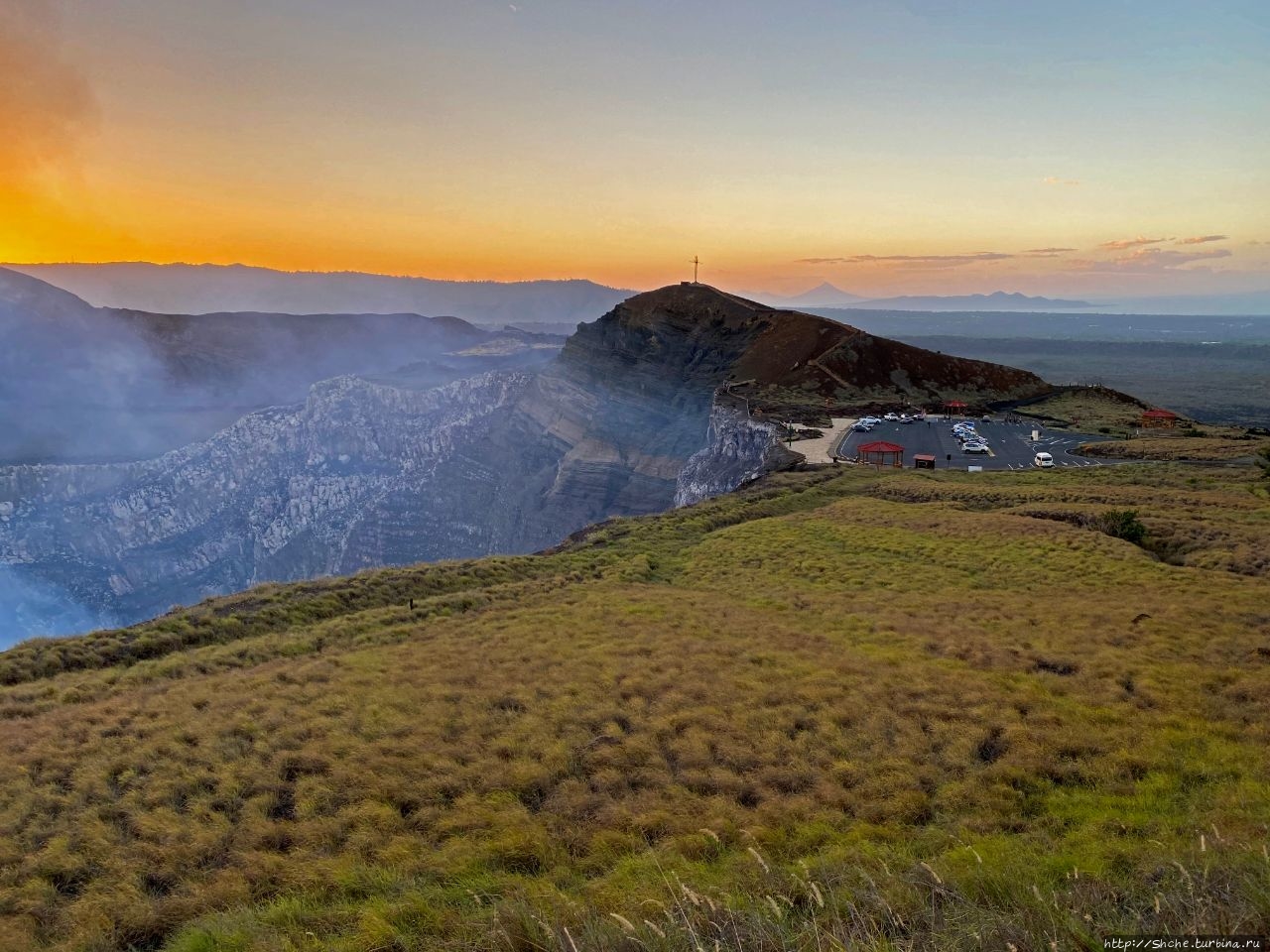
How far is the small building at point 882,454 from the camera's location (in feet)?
140

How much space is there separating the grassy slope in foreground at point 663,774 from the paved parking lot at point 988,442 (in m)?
26.1

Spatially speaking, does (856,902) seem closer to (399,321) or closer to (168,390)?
(168,390)

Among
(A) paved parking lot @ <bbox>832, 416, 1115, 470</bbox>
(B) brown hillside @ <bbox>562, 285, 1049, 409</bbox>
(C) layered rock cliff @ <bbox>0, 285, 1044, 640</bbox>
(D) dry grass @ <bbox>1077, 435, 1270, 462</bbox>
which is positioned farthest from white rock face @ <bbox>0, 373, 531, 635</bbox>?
(D) dry grass @ <bbox>1077, 435, 1270, 462</bbox>

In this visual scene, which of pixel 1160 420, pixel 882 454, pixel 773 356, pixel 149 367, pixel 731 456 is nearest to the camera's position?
pixel 882 454

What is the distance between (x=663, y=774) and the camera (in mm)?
8297

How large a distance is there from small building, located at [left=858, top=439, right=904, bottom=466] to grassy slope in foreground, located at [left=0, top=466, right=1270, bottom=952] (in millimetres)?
25011

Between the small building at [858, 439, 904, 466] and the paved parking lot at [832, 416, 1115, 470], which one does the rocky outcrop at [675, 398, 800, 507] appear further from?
the paved parking lot at [832, 416, 1115, 470]

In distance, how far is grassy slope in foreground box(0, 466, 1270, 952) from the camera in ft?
17.1

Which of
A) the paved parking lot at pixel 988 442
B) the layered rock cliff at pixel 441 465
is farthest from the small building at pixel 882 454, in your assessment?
the layered rock cliff at pixel 441 465

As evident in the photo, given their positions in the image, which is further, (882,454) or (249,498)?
(249,498)

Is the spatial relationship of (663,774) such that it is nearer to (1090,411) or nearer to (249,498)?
(1090,411)

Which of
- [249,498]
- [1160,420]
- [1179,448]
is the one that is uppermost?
[1160,420]

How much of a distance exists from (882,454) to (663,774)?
38322mm

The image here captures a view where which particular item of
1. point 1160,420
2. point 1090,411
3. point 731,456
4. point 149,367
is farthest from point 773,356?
point 149,367
